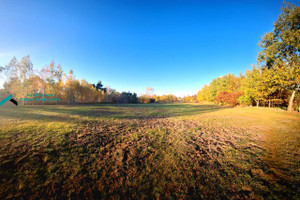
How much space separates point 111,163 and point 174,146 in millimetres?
2687

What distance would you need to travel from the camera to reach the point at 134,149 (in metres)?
4.26

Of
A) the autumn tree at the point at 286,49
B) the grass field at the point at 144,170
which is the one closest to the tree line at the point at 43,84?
the grass field at the point at 144,170

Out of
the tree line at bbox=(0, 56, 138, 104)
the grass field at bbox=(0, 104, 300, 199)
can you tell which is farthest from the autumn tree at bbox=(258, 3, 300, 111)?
the tree line at bbox=(0, 56, 138, 104)

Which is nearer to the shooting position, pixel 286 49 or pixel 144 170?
pixel 144 170

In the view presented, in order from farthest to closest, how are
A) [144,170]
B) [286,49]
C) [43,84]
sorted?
[43,84], [286,49], [144,170]

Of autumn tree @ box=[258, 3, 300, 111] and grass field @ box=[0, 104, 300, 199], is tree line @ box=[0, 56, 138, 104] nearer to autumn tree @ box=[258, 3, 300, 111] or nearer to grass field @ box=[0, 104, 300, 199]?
grass field @ box=[0, 104, 300, 199]

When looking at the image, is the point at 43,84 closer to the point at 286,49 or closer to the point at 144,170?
the point at 144,170

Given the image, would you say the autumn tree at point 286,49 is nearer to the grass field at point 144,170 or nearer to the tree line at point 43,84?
the grass field at point 144,170

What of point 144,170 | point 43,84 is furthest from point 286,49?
point 43,84

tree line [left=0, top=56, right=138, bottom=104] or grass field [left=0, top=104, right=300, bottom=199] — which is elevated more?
tree line [left=0, top=56, right=138, bottom=104]

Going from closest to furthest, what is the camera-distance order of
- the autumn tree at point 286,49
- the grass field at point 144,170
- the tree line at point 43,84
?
the grass field at point 144,170 < the autumn tree at point 286,49 < the tree line at point 43,84

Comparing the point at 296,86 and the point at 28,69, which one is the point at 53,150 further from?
the point at 28,69

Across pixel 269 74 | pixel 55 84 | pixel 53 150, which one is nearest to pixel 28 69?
pixel 55 84

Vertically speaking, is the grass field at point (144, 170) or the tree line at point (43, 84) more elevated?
the tree line at point (43, 84)
